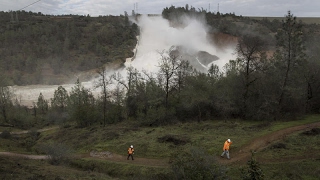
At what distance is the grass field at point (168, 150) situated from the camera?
57.0 feet

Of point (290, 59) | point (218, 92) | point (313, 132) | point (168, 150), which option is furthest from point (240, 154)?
point (218, 92)

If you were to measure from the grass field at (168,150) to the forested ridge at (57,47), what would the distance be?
202 ft

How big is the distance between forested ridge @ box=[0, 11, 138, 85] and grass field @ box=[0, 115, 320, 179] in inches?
2421

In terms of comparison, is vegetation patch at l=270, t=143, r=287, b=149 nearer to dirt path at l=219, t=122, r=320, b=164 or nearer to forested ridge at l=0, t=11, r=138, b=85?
dirt path at l=219, t=122, r=320, b=164

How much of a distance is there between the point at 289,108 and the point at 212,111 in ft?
28.9

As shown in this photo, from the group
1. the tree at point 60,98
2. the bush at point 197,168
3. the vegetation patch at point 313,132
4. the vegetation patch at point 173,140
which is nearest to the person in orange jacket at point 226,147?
the vegetation patch at point 173,140

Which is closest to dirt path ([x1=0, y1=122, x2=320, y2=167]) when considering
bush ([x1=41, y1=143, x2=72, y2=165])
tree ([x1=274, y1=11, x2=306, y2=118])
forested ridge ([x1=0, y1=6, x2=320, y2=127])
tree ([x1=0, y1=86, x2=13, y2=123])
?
bush ([x1=41, y1=143, x2=72, y2=165])

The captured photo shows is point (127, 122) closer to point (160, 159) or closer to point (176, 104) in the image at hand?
point (176, 104)

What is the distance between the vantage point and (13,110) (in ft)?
175

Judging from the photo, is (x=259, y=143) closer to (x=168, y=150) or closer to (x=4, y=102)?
(x=168, y=150)

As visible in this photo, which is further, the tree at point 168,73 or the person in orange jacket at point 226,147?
the tree at point 168,73

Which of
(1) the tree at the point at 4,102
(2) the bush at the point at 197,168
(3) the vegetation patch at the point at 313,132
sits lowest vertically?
(1) the tree at the point at 4,102

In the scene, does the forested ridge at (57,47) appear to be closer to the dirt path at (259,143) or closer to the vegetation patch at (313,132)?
the dirt path at (259,143)

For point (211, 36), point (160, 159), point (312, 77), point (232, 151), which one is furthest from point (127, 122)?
point (211, 36)
